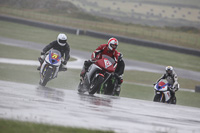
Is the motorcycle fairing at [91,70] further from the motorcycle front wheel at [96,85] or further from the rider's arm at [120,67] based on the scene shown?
the rider's arm at [120,67]

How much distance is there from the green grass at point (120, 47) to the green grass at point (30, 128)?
24.9 metres

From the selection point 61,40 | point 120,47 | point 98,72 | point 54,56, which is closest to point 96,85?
point 98,72

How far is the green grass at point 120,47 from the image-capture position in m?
31.1

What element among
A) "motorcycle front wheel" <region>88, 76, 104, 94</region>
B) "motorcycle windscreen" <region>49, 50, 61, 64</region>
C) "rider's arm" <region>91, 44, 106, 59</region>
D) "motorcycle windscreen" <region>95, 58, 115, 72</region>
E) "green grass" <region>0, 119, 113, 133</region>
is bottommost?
"green grass" <region>0, 119, 113, 133</region>

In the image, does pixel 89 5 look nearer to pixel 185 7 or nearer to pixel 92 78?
pixel 185 7

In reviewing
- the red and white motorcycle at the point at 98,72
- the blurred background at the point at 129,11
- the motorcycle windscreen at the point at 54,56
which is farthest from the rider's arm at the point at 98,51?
the blurred background at the point at 129,11

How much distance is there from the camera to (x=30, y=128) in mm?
4801

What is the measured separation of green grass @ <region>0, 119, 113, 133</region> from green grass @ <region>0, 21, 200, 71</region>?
2486 cm

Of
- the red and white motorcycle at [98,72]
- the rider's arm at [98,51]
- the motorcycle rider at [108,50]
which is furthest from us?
the rider's arm at [98,51]

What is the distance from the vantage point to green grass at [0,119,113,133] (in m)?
4.63

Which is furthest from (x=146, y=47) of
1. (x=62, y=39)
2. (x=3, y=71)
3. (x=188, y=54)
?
(x=62, y=39)

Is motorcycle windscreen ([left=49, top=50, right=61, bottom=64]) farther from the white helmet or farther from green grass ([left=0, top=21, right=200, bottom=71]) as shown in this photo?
green grass ([left=0, top=21, right=200, bottom=71])

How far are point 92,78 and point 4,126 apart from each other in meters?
6.31

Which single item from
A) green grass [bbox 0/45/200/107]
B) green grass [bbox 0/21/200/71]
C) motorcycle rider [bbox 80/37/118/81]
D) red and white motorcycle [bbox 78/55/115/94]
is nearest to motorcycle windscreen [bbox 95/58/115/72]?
red and white motorcycle [bbox 78/55/115/94]
